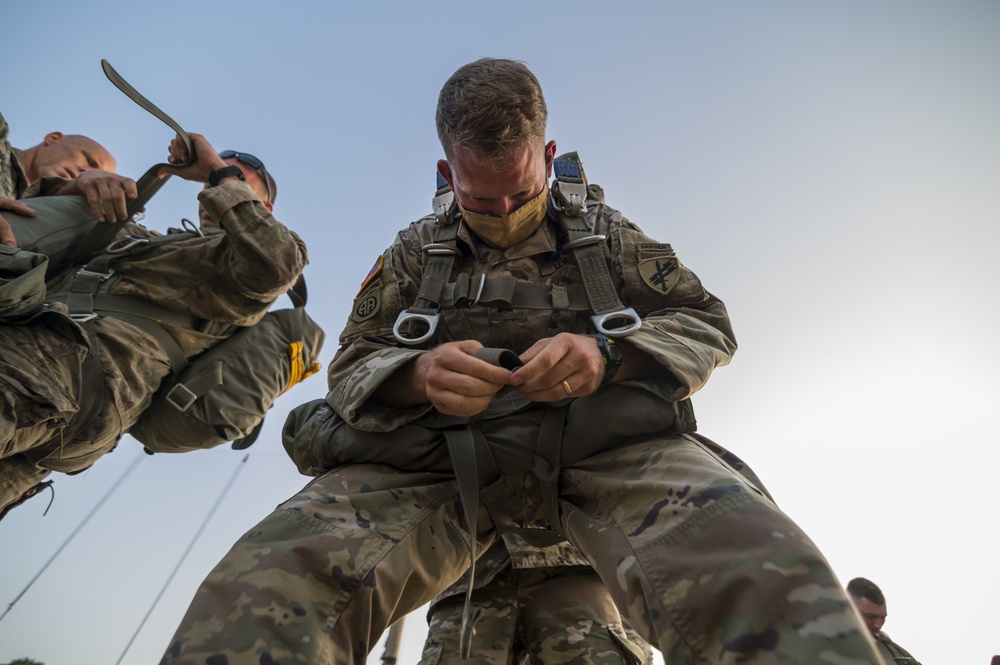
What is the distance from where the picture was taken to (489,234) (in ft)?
6.54

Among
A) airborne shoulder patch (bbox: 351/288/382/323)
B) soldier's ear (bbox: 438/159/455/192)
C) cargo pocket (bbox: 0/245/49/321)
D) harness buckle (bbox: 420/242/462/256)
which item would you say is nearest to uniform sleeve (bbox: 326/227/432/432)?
airborne shoulder patch (bbox: 351/288/382/323)

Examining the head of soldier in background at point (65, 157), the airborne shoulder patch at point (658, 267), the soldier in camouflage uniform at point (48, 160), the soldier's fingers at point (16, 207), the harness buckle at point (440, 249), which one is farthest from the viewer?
the head of soldier in background at point (65, 157)

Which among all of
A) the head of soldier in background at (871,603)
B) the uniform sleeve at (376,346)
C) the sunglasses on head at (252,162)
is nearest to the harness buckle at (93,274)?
the sunglasses on head at (252,162)

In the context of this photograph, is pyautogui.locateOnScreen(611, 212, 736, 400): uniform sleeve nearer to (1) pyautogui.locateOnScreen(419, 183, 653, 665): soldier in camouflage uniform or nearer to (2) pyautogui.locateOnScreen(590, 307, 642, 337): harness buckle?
(2) pyautogui.locateOnScreen(590, 307, 642, 337): harness buckle

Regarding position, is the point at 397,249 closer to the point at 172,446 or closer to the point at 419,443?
the point at 419,443

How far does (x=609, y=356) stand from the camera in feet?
5.10

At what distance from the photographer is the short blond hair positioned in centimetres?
175

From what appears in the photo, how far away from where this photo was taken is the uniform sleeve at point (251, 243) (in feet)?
9.37

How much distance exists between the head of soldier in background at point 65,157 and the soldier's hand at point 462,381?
2.90 meters

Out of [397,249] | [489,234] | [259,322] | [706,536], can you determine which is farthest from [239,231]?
[706,536]

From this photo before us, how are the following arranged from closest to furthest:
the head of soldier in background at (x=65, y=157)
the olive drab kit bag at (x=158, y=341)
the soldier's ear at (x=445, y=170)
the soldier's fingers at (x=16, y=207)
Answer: the soldier's ear at (x=445, y=170)
the soldier's fingers at (x=16, y=207)
the olive drab kit bag at (x=158, y=341)
the head of soldier in background at (x=65, y=157)

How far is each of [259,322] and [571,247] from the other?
221 centimetres

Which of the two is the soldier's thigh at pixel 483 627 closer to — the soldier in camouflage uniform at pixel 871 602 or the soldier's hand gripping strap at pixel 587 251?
the soldier's hand gripping strap at pixel 587 251

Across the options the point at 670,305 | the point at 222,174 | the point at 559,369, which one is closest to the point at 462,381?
the point at 559,369
